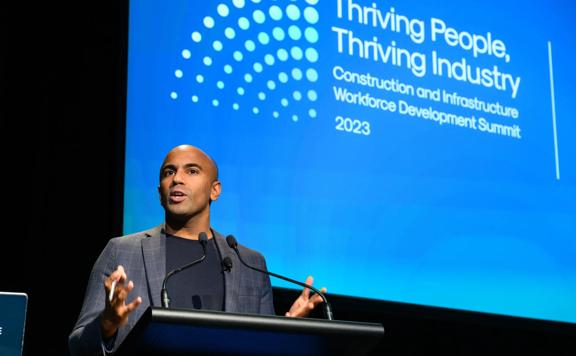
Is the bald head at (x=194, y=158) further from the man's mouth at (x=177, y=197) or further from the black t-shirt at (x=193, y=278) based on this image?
the black t-shirt at (x=193, y=278)

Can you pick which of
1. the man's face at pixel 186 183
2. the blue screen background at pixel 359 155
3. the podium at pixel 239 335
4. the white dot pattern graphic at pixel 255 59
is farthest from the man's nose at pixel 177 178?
the podium at pixel 239 335

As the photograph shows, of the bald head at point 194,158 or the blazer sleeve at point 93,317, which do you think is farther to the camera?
the bald head at point 194,158

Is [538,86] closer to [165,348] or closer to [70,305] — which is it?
[70,305]

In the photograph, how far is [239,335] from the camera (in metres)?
1.89

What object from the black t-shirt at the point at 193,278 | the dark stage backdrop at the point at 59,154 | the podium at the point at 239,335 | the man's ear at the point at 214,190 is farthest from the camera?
the dark stage backdrop at the point at 59,154

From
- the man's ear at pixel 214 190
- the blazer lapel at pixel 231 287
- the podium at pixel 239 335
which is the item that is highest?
the man's ear at pixel 214 190

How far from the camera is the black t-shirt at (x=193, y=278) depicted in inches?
99.4

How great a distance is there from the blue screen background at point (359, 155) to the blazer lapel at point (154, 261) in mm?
480

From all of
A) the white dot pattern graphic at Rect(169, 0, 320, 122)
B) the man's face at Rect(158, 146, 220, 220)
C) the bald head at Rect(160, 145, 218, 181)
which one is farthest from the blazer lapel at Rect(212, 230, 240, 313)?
the white dot pattern graphic at Rect(169, 0, 320, 122)

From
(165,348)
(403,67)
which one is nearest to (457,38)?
(403,67)

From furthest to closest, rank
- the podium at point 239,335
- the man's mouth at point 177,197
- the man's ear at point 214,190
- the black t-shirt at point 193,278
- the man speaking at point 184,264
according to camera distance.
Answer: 1. the man's ear at point 214,190
2. the man's mouth at point 177,197
3. the black t-shirt at point 193,278
4. the man speaking at point 184,264
5. the podium at point 239,335

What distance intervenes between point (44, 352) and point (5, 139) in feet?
2.71

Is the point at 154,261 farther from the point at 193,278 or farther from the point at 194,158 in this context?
the point at 194,158

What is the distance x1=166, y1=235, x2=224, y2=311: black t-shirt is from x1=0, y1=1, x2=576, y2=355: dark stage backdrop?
0.53 metres
